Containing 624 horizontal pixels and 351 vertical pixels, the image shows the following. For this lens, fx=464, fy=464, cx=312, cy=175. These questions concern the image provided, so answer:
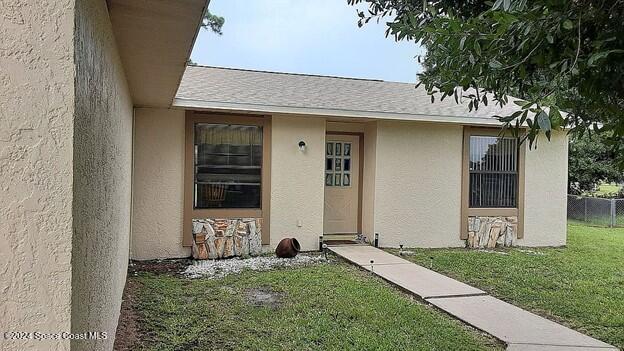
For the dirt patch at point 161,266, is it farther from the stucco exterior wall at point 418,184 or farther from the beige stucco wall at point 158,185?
the stucco exterior wall at point 418,184

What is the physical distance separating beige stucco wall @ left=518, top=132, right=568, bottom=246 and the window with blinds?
1.19ft

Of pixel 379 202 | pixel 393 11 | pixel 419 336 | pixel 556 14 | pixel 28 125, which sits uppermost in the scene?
pixel 393 11

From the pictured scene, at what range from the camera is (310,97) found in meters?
9.70

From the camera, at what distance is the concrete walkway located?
4398mm

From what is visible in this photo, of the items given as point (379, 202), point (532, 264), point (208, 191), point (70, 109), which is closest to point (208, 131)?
point (208, 191)

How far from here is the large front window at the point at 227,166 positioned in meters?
8.62

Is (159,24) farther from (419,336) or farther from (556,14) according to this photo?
(419,336)

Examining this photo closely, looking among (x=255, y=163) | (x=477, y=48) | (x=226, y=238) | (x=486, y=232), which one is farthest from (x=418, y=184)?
A: (x=477, y=48)

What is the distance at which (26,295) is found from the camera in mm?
1534

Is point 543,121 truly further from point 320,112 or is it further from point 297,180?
point 297,180

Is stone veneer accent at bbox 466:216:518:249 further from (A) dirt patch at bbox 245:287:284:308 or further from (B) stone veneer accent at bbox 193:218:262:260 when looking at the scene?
(A) dirt patch at bbox 245:287:284:308

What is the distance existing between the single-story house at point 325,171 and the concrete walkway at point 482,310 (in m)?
1.88

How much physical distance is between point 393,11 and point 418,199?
5545 mm

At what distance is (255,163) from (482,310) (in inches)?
197
